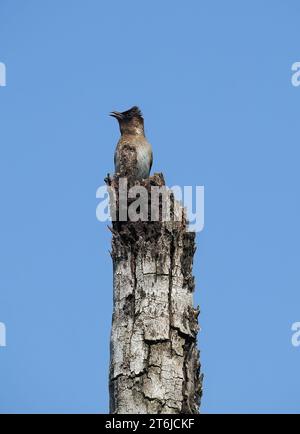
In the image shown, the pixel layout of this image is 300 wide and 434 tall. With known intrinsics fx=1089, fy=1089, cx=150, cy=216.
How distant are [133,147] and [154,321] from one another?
5.29 meters

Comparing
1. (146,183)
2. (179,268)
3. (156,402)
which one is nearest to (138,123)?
(146,183)

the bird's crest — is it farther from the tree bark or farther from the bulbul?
the tree bark

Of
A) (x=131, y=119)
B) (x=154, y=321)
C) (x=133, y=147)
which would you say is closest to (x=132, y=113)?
(x=131, y=119)

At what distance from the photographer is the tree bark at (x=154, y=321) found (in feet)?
40.6

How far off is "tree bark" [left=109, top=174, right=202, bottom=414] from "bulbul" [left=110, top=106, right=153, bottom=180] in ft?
8.47

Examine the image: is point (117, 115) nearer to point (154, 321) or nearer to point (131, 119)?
point (131, 119)

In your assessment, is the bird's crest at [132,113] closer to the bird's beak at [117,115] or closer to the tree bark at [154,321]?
the bird's beak at [117,115]

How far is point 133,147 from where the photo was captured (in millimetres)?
17344

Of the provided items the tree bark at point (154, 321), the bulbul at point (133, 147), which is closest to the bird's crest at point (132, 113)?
the bulbul at point (133, 147)

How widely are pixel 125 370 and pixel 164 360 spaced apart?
1.52 ft

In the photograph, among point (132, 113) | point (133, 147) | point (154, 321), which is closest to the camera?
point (154, 321)

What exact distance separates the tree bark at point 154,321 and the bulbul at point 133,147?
8.47 ft
